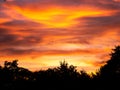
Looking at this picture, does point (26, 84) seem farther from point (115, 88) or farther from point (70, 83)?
point (115, 88)

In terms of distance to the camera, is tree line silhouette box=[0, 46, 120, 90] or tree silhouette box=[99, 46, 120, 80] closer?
tree line silhouette box=[0, 46, 120, 90]

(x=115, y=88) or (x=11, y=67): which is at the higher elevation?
(x=11, y=67)

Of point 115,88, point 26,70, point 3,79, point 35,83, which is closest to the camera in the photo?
point 115,88

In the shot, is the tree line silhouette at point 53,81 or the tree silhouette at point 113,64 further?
the tree silhouette at point 113,64

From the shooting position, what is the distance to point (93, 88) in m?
32.8

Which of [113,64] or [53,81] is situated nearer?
[53,81]

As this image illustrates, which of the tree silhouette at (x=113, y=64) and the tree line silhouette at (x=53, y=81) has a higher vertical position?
the tree silhouette at (x=113, y=64)

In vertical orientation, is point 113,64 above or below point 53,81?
above

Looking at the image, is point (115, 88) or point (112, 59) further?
point (112, 59)

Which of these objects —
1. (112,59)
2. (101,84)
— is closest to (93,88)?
(101,84)

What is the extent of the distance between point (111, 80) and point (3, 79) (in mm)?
12706

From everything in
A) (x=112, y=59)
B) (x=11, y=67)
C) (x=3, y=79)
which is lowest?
(x=3, y=79)

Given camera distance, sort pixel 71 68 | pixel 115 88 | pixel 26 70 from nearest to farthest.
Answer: pixel 115 88 < pixel 26 70 < pixel 71 68

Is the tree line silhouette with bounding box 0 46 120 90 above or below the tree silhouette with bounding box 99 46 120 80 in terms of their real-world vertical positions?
below
